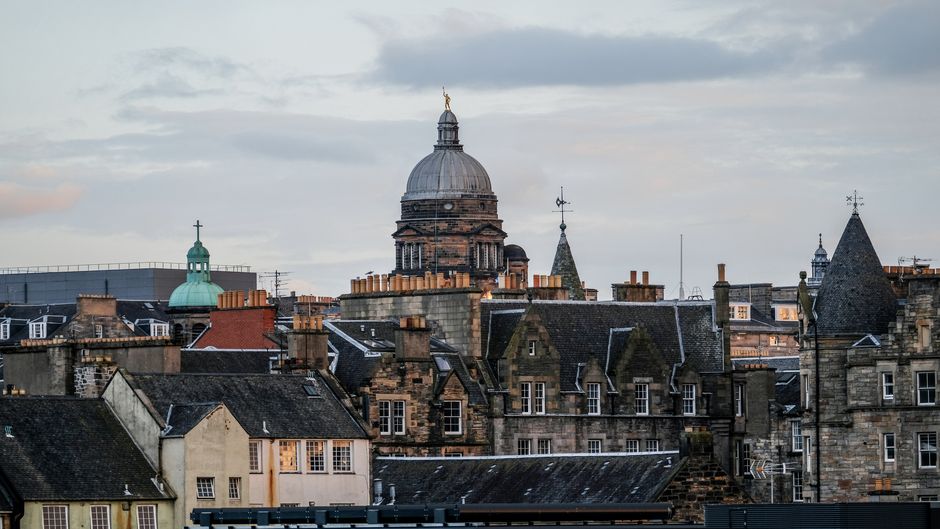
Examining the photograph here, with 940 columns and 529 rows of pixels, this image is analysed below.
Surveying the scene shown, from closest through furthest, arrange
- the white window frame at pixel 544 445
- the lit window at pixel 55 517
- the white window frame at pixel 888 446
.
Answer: the lit window at pixel 55 517, the white window frame at pixel 888 446, the white window frame at pixel 544 445

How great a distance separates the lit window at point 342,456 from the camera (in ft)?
345

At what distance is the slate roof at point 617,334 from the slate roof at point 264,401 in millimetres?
21109

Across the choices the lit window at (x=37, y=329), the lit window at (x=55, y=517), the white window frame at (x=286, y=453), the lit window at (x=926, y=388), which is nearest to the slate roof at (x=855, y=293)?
the lit window at (x=926, y=388)

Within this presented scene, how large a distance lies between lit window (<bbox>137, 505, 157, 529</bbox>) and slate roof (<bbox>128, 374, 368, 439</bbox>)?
4365 millimetres

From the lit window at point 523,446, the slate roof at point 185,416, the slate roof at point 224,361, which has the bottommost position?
the lit window at point 523,446

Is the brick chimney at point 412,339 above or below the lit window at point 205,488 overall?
above

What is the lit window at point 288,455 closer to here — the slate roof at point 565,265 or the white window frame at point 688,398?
the white window frame at point 688,398

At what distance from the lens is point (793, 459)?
133m

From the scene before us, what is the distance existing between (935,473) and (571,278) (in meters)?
73.3

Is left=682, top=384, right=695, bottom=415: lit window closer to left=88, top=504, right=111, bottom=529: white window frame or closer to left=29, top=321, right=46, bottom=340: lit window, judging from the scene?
left=88, top=504, right=111, bottom=529: white window frame

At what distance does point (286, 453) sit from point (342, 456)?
305 cm

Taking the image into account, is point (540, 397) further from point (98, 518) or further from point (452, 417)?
point (98, 518)

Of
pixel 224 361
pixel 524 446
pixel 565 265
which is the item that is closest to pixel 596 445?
pixel 524 446

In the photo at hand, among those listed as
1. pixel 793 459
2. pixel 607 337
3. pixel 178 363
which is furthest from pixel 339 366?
pixel 793 459
